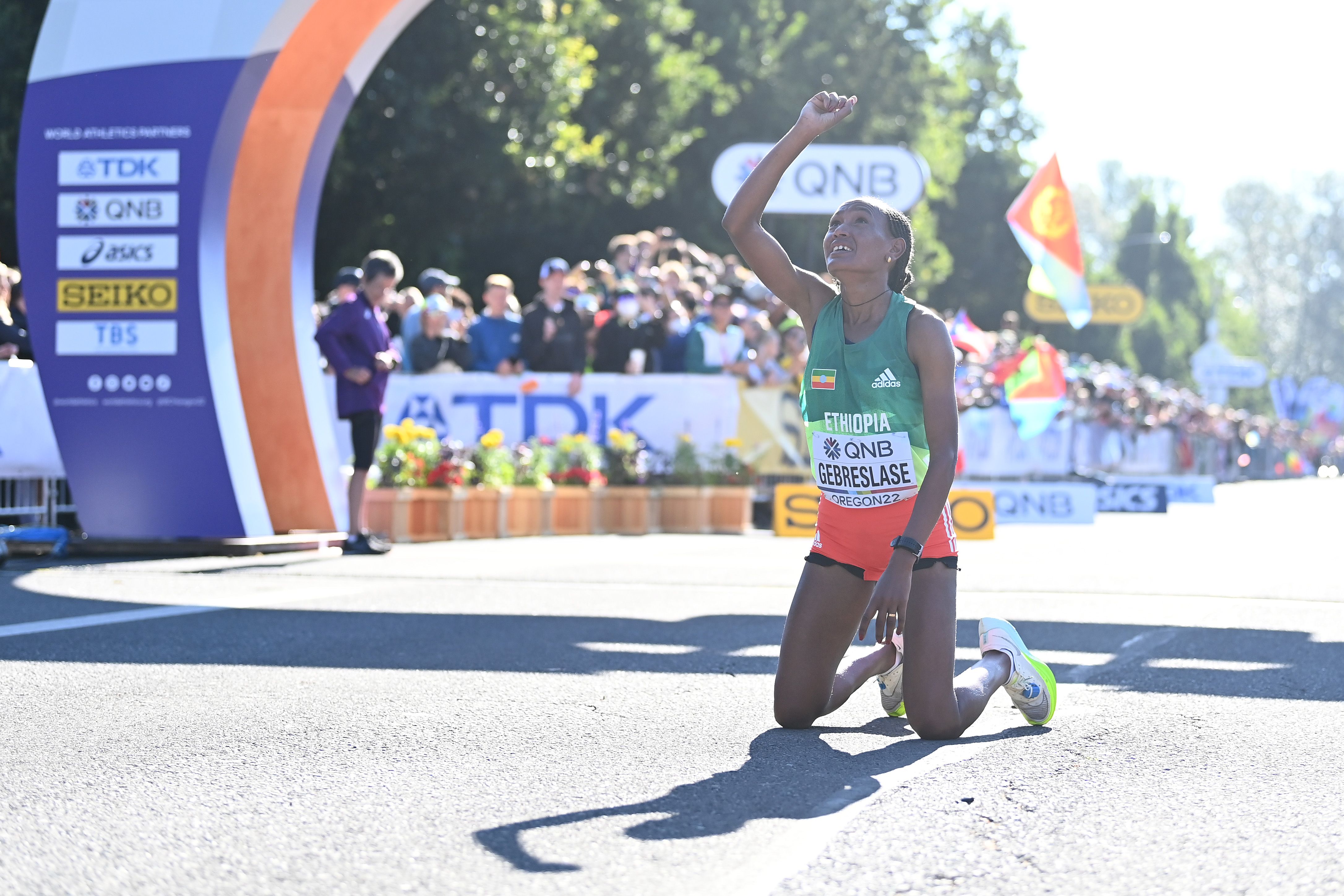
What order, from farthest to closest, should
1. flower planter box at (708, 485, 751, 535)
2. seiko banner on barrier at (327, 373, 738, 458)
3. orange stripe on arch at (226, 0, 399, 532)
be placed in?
1. flower planter box at (708, 485, 751, 535)
2. seiko banner on barrier at (327, 373, 738, 458)
3. orange stripe on arch at (226, 0, 399, 532)

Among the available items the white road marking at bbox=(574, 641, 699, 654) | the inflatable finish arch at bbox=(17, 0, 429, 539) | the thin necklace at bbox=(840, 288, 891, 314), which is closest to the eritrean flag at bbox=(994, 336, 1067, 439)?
the inflatable finish arch at bbox=(17, 0, 429, 539)

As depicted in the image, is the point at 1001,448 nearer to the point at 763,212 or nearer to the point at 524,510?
the point at 524,510

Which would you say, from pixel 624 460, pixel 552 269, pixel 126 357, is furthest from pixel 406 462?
pixel 552 269

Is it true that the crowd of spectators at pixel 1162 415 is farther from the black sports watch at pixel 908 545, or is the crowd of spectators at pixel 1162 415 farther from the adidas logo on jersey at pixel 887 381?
the black sports watch at pixel 908 545

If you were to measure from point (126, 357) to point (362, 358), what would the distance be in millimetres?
1661

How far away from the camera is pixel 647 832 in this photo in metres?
4.34

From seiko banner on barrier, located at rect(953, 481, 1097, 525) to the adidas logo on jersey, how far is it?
48.9 ft

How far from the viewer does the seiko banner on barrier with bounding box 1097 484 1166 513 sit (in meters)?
26.5

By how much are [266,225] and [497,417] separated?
5.52 meters

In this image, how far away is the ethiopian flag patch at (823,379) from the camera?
5.98m

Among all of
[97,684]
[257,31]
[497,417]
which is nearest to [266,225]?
[257,31]

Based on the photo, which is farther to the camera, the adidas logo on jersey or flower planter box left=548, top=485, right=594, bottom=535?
flower planter box left=548, top=485, right=594, bottom=535

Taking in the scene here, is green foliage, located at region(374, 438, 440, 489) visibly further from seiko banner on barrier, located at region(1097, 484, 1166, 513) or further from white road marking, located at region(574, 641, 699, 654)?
seiko banner on barrier, located at region(1097, 484, 1166, 513)

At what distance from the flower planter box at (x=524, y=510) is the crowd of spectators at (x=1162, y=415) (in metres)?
6.33
